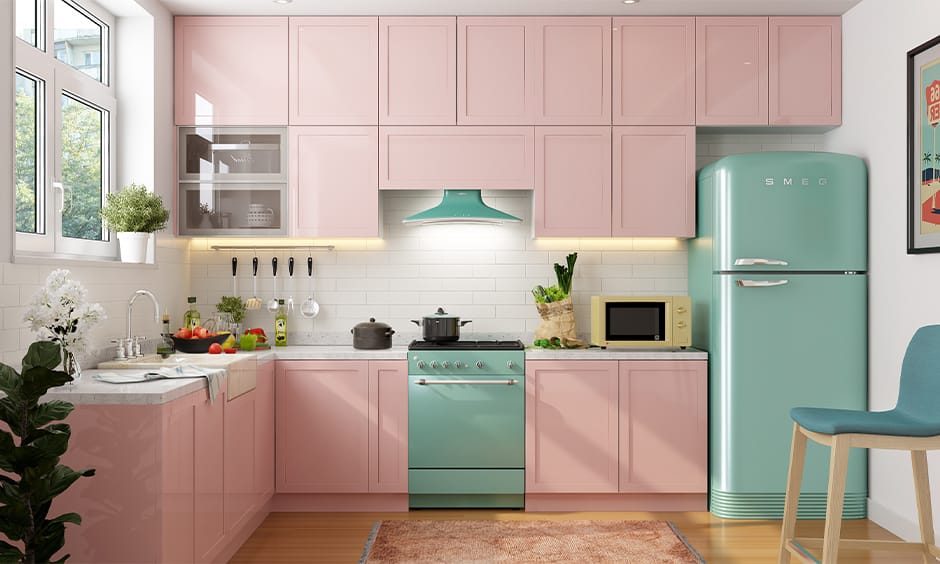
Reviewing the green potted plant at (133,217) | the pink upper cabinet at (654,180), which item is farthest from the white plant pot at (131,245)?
the pink upper cabinet at (654,180)

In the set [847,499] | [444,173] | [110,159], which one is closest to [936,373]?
[847,499]

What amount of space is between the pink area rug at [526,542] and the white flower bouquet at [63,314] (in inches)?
61.4

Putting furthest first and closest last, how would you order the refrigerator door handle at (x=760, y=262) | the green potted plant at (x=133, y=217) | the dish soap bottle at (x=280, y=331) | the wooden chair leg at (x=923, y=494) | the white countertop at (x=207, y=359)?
the dish soap bottle at (x=280, y=331) < the refrigerator door handle at (x=760, y=262) < the green potted plant at (x=133, y=217) < the wooden chair leg at (x=923, y=494) < the white countertop at (x=207, y=359)

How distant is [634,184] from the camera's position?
416 centimetres

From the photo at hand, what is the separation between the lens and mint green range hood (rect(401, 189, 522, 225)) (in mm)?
4059

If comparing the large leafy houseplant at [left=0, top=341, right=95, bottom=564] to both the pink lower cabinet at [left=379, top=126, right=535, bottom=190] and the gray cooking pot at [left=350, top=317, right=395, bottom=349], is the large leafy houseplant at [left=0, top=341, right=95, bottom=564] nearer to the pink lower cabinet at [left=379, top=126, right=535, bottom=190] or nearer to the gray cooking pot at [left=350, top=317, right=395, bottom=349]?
the gray cooking pot at [left=350, top=317, right=395, bottom=349]

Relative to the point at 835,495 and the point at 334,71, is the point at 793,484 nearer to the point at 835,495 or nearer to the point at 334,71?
the point at 835,495

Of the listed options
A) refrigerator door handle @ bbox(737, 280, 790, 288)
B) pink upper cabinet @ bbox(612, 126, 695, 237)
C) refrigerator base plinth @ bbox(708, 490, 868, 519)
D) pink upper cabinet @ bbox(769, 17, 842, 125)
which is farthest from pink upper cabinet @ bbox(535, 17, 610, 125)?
refrigerator base plinth @ bbox(708, 490, 868, 519)

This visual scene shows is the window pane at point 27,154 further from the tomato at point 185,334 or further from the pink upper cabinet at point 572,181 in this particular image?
the pink upper cabinet at point 572,181

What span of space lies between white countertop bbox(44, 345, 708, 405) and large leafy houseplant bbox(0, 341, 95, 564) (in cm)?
30

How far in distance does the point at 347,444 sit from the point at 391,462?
26cm

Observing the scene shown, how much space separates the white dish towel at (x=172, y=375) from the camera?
278 cm

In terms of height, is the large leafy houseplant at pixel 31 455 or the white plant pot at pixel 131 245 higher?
the white plant pot at pixel 131 245

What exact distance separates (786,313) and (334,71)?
2835mm
